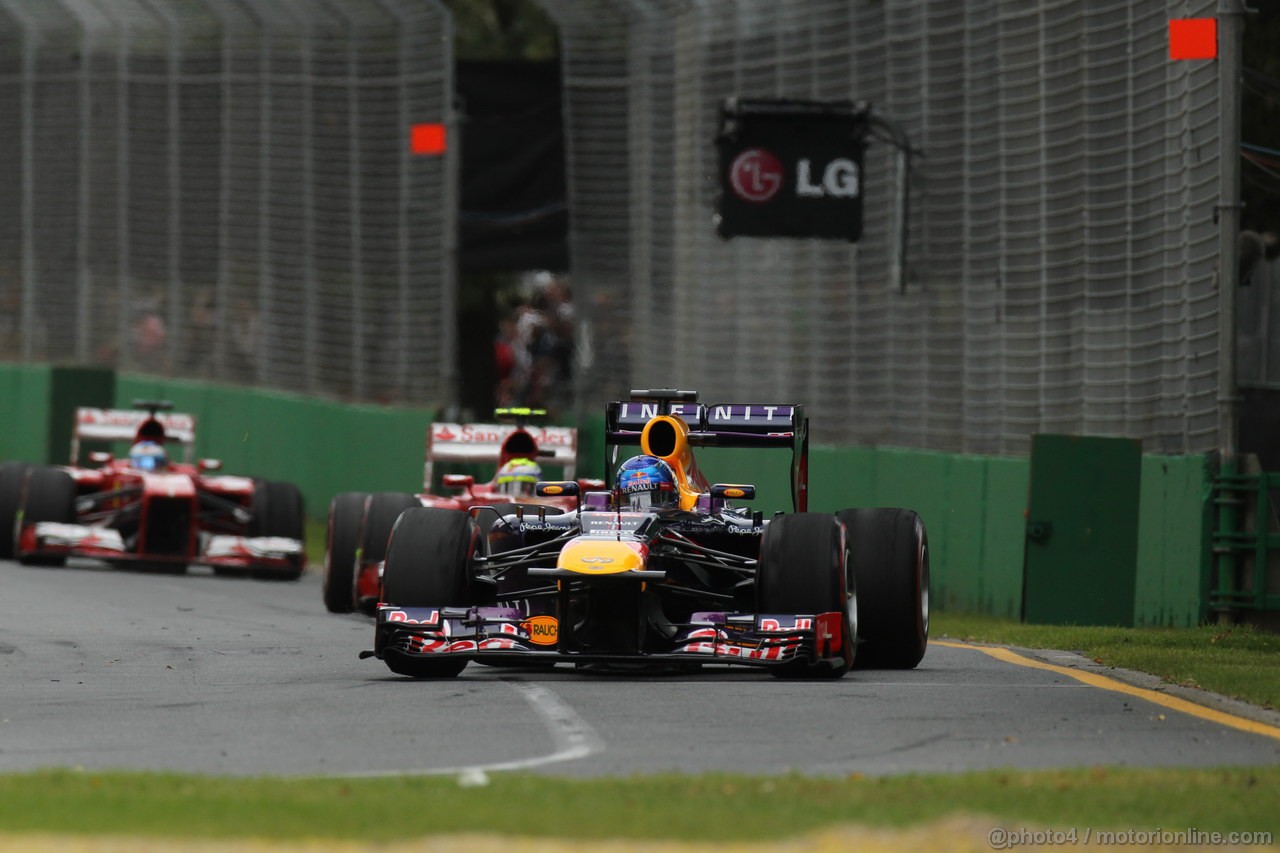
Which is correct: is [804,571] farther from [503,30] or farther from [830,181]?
[503,30]

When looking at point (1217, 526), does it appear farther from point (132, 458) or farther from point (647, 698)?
point (132, 458)

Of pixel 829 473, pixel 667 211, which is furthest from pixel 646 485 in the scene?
pixel 667 211

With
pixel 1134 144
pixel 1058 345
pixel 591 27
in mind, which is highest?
pixel 591 27

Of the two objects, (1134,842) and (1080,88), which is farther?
(1080,88)

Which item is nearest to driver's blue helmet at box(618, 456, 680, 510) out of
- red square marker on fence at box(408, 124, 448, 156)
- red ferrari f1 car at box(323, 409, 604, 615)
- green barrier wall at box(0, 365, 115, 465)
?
red ferrari f1 car at box(323, 409, 604, 615)

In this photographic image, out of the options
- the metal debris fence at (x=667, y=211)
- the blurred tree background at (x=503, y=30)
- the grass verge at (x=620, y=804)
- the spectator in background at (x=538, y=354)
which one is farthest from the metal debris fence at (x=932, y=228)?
the spectator in background at (x=538, y=354)

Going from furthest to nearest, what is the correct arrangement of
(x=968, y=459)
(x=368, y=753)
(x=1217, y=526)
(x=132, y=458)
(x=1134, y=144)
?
(x=132, y=458) < (x=968, y=459) < (x=1134, y=144) < (x=1217, y=526) < (x=368, y=753)

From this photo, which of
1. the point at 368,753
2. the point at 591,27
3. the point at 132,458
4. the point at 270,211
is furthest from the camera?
the point at 270,211

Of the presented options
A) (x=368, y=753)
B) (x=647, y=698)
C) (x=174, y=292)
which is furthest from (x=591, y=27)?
(x=368, y=753)

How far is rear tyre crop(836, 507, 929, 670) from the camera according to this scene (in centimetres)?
1320

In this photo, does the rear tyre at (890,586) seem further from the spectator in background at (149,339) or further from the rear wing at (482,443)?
the spectator in background at (149,339)

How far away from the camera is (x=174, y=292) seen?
3281 cm

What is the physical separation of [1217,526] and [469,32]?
23.9 m

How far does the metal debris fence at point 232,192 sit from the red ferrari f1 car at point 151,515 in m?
4.81
